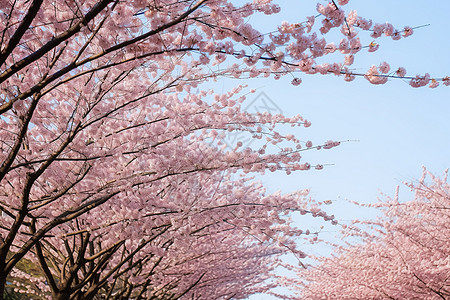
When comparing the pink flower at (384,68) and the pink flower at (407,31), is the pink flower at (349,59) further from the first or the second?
the pink flower at (407,31)

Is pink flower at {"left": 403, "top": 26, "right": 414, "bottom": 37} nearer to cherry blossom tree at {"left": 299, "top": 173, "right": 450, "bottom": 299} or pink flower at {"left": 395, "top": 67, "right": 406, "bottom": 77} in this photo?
pink flower at {"left": 395, "top": 67, "right": 406, "bottom": 77}

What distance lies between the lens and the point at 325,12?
3.40 metres

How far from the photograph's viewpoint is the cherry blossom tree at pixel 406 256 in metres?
10.1

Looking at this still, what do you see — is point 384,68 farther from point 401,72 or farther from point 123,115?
point 123,115

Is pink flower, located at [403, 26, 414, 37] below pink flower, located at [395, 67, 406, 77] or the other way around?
the other way around

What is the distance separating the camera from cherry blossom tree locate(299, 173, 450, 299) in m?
10.1

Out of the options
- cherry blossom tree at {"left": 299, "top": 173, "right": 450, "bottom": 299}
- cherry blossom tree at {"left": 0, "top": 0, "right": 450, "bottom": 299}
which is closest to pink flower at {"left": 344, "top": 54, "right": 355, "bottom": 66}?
cherry blossom tree at {"left": 0, "top": 0, "right": 450, "bottom": 299}

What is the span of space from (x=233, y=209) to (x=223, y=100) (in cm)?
184

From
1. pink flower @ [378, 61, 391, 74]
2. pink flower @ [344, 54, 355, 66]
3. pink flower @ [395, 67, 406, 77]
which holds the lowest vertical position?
pink flower @ [395, 67, 406, 77]

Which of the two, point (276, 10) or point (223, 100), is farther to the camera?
point (223, 100)

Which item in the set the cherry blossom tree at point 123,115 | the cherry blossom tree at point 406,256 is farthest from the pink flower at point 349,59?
the cherry blossom tree at point 406,256

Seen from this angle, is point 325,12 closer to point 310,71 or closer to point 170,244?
point 310,71

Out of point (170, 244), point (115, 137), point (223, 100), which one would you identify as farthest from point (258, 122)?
point (170, 244)

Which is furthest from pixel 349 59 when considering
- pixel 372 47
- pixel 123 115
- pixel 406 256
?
pixel 406 256
